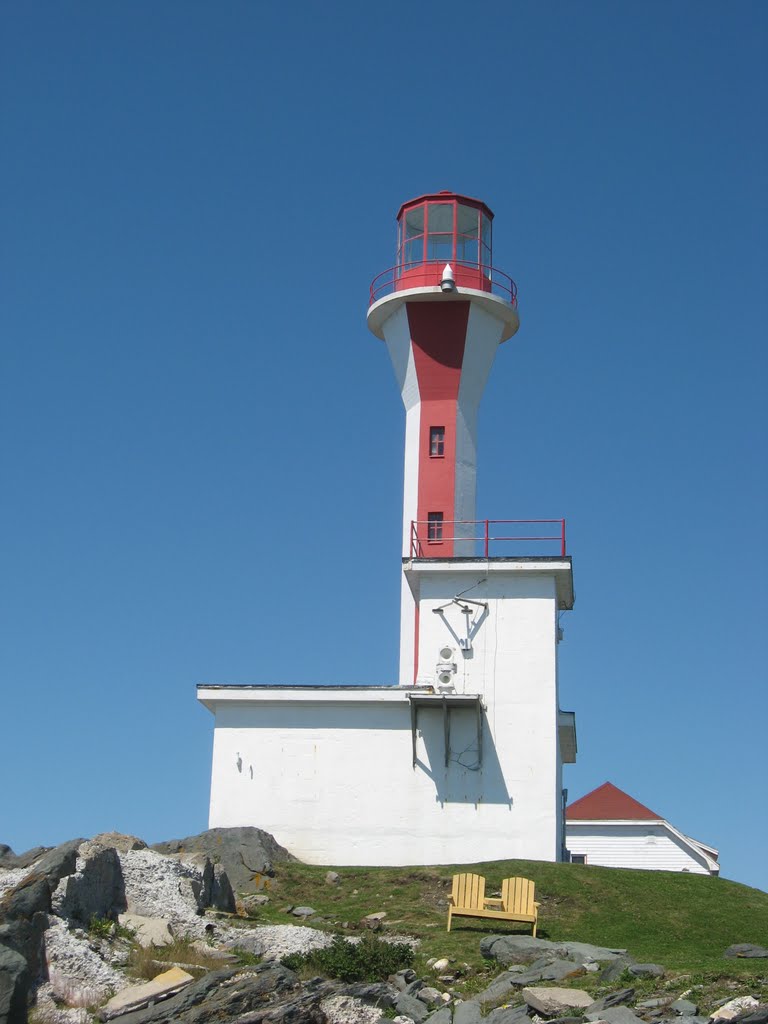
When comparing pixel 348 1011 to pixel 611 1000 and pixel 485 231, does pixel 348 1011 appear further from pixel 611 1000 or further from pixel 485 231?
pixel 485 231

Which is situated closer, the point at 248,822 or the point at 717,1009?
the point at 717,1009

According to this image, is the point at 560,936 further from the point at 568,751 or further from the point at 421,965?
the point at 568,751

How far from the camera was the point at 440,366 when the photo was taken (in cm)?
3772

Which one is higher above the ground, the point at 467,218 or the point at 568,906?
the point at 467,218

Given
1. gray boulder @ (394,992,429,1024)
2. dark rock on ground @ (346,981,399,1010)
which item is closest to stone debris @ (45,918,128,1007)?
dark rock on ground @ (346,981,399,1010)

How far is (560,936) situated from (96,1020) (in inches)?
337

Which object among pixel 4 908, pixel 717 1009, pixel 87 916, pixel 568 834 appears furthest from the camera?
pixel 568 834

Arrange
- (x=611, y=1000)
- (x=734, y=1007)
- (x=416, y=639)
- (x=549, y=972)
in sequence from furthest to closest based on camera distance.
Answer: (x=416, y=639) < (x=549, y=972) < (x=611, y=1000) < (x=734, y=1007)

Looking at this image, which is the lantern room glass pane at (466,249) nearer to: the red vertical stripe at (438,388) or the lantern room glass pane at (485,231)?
the lantern room glass pane at (485,231)

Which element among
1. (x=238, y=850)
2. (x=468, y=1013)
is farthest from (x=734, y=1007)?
(x=238, y=850)

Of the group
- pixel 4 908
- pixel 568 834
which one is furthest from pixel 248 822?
pixel 568 834

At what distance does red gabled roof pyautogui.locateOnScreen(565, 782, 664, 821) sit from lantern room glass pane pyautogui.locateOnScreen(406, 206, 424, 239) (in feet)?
69.8

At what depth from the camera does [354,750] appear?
1247 inches

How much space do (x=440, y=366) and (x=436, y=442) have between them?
2.00 m
